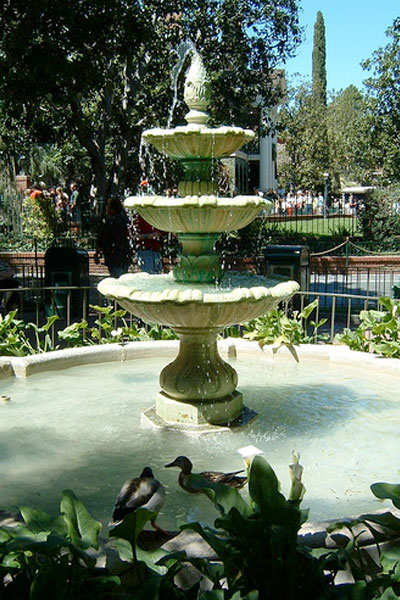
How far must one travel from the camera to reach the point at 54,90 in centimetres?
1153

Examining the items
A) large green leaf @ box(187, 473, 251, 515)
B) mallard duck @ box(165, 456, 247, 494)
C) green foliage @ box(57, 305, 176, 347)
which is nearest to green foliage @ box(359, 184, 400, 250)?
green foliage @ box(57, 305, 176, 347)

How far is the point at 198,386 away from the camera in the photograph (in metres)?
5.46

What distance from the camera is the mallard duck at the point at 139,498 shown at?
326 centimetres

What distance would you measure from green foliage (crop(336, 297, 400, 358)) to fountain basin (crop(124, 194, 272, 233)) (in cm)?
218

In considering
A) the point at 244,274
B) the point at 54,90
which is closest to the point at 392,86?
the point at 54,90

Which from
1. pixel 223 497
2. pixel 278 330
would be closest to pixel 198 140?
pixel 278 330

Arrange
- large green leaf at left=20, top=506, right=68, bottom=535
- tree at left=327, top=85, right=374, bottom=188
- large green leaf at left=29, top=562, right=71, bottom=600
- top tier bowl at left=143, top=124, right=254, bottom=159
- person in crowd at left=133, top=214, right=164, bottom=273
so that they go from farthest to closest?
tree at left=327, top=85, right=374, bottom=188, person in crowd at left=133, top=214, right=164, bottom=273, top tier bowl at left=143, top=124, right=254, bottom=159, large green leaf at left=20, top=506, right=68, bottom=535, large green leaf at left=29, top=562, right=71, bottom=600

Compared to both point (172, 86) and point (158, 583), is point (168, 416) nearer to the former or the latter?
point (158, 583)

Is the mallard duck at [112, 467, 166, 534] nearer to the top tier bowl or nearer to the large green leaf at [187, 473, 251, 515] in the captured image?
the large green leaf at [187, 473, 251, 515]

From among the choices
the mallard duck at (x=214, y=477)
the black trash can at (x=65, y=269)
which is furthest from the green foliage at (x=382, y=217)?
the mallard duck at (x=214, y=477)

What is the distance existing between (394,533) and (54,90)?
412 inches

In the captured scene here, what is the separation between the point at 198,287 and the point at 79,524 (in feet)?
10.6

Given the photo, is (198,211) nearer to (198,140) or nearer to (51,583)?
(198,140)

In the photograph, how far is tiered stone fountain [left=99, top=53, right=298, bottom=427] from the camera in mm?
4949
